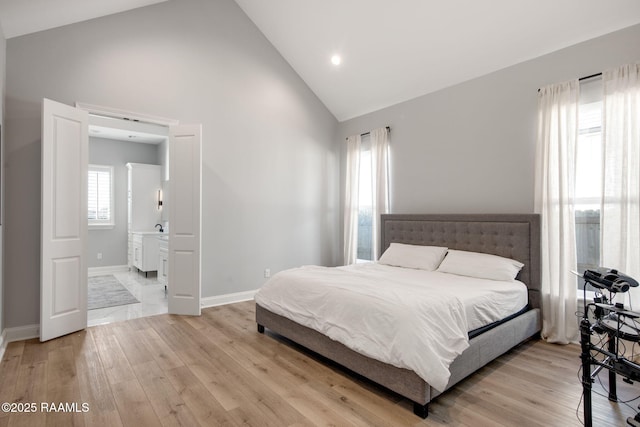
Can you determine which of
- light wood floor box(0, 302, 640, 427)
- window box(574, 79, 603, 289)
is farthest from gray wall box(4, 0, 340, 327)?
window box(574, 79, 603, 289)

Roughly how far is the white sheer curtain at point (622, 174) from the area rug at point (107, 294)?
5832mm

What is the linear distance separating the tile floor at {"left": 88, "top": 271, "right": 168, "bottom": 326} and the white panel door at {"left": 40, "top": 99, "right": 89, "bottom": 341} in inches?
19.3

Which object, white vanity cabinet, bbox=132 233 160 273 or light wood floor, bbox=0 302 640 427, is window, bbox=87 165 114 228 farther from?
light wood floor, bbox=0 302 640 427

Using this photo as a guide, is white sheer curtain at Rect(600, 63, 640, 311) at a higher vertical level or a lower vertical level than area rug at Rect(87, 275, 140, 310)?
higher

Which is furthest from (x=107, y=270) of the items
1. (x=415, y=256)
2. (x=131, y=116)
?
(x=415, y=256)

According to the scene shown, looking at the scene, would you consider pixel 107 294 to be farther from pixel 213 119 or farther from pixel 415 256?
pixel 415 256

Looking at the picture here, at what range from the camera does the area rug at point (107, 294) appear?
15.4 ft

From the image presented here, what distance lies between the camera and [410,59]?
4.32 meters

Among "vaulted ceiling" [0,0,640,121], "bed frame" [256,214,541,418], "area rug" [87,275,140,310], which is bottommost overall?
"area rug" [87,275,140,310]

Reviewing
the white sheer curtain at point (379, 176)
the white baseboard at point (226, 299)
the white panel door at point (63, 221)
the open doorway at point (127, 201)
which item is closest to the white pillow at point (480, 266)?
the white sheer curtain at point (379, 176)

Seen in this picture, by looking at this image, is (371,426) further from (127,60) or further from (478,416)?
(127,60)

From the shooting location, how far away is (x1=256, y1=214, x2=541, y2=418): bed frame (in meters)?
2.21

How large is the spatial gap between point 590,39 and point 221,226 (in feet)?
15.6

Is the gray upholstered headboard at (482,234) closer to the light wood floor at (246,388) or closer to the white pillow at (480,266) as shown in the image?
the white pillow at (480,266)
